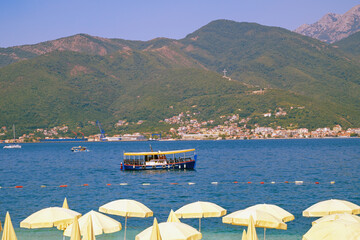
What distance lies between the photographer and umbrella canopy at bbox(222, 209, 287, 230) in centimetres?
2134

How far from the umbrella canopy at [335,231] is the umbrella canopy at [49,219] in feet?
34.3

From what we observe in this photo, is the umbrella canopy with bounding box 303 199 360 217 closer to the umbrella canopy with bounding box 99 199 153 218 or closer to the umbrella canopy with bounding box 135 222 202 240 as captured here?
the umbrella canopy with bounding box 135 222 202 240

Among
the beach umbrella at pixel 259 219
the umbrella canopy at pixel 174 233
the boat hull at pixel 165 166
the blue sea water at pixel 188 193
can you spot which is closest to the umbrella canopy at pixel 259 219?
the beach umbrella at pixel 259 219

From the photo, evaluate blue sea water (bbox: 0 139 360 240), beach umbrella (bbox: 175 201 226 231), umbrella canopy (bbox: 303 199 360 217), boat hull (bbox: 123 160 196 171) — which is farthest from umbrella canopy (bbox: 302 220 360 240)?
boat hull (bbox: 123 160 196 171)

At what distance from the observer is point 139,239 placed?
19328 millimetres

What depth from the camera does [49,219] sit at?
2142 centimetres

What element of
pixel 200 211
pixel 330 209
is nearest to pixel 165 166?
pixel 200 211

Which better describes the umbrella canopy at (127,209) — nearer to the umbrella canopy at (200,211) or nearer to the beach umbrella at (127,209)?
the beach umbrella at (127,209)

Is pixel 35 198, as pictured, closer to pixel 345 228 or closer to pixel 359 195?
pixel 359 195

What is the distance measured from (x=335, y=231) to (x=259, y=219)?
4512 mm

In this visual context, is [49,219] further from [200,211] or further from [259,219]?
[259,219]

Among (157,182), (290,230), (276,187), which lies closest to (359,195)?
(276,187)

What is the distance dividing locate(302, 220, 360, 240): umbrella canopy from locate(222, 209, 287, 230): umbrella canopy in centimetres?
Result: 349

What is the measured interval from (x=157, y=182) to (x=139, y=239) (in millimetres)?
42306
